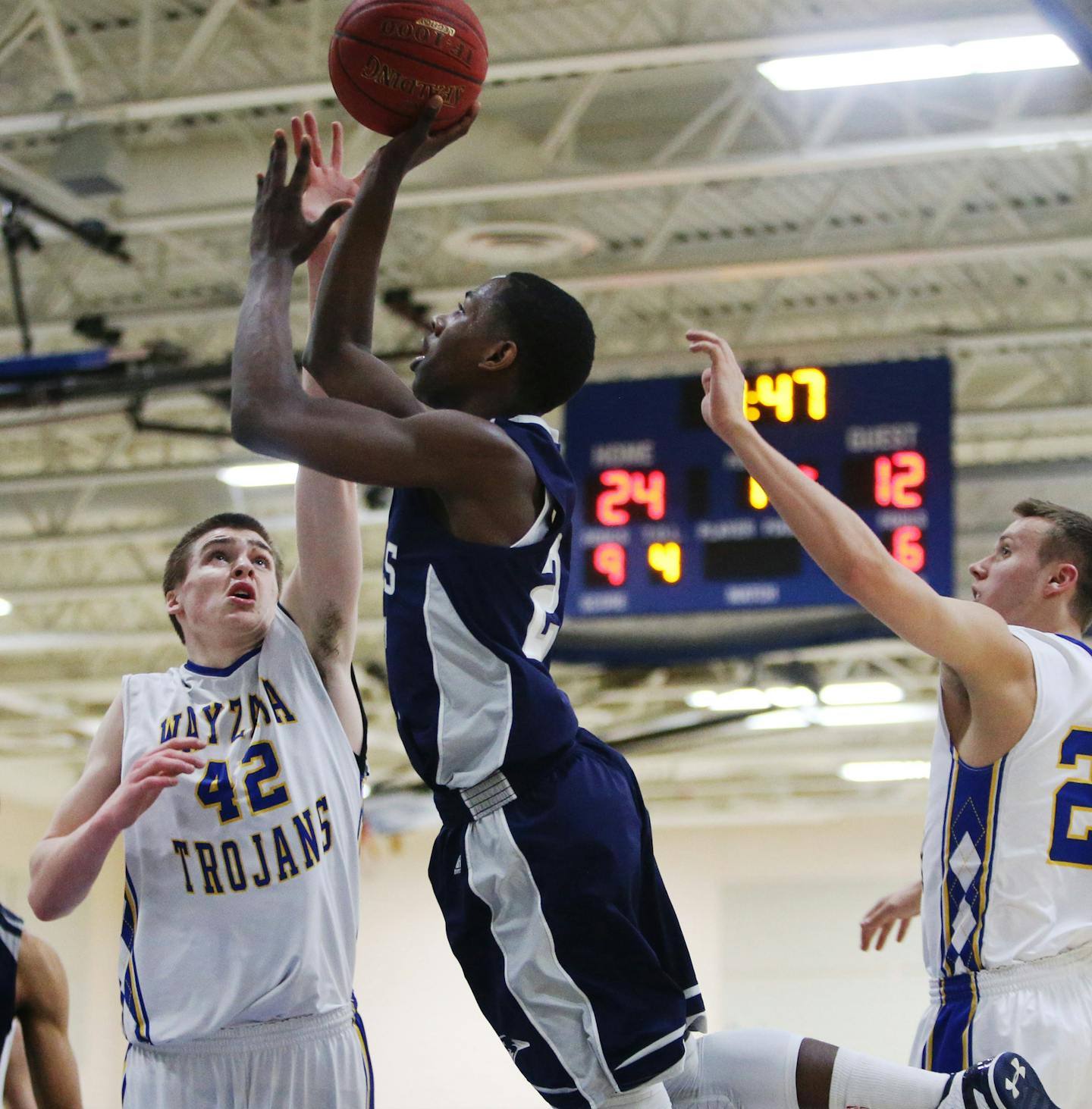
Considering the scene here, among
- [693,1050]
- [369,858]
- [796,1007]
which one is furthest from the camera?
[369,858]

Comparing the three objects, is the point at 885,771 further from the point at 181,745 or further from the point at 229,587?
the point at 181,745

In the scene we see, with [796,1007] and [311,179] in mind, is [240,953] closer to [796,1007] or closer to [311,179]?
[311,179]

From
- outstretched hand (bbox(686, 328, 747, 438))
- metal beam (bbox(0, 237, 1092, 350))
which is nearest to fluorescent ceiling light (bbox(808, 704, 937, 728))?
metal beam (bbox(0, 237, 1092, 350))

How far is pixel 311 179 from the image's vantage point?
3.72 m

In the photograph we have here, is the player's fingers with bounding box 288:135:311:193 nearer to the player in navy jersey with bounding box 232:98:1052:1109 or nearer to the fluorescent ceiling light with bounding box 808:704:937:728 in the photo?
the player in navy jersey with bounding box 232:98:1052:1109

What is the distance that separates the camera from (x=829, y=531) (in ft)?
11.2

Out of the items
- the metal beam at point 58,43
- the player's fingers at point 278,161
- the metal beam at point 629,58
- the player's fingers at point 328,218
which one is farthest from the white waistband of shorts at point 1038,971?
the metal beam at point 58,43

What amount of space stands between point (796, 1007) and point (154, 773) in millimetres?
22943

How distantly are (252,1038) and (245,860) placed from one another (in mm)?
371

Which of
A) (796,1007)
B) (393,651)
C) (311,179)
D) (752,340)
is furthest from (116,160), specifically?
(796,1007)

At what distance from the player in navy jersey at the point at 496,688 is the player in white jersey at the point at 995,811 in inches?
13.8

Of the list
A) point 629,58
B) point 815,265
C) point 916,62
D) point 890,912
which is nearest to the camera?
point 890,912

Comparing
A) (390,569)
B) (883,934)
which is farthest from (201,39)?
(390,569)

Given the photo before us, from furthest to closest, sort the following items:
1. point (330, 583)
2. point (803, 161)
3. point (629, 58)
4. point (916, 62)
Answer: point (803, 161) < point (629, 58) < point (916, 62) < point (330, 583)
